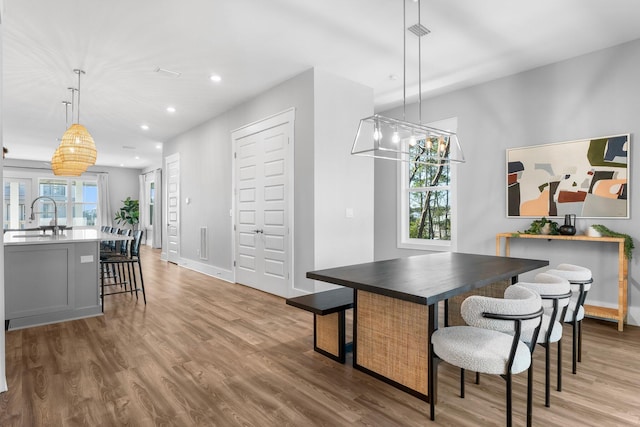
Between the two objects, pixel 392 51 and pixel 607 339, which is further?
pixel 392 51

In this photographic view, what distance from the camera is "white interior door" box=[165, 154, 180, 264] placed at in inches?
312

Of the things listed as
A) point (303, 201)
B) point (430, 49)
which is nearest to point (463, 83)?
point (430, 49)

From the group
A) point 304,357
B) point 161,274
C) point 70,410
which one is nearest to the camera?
point 70,410

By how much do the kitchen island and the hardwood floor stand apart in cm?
18

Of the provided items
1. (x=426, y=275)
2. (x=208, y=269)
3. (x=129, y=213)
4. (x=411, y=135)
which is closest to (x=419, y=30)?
(x=411, y=135)

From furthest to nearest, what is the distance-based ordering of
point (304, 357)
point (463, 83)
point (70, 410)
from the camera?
point (463, 83) → point (304, 357) → point (70, 410)

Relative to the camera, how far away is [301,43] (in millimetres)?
3717

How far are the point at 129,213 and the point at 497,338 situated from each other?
510 inches

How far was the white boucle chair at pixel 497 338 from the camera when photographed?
64.9 inches

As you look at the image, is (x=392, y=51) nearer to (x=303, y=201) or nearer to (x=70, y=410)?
(x=303, y=201)

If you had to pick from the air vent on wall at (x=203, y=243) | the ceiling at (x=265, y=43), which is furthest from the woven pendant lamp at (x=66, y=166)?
the air vent on wall at (x=203, y=243)

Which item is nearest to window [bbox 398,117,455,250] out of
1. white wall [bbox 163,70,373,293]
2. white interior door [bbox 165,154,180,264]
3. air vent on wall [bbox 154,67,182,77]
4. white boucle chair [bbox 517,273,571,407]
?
white wall [bbox 163,70,373,293]

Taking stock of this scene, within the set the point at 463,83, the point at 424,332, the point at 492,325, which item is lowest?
the point at 424,332

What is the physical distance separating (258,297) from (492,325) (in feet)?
11.8
